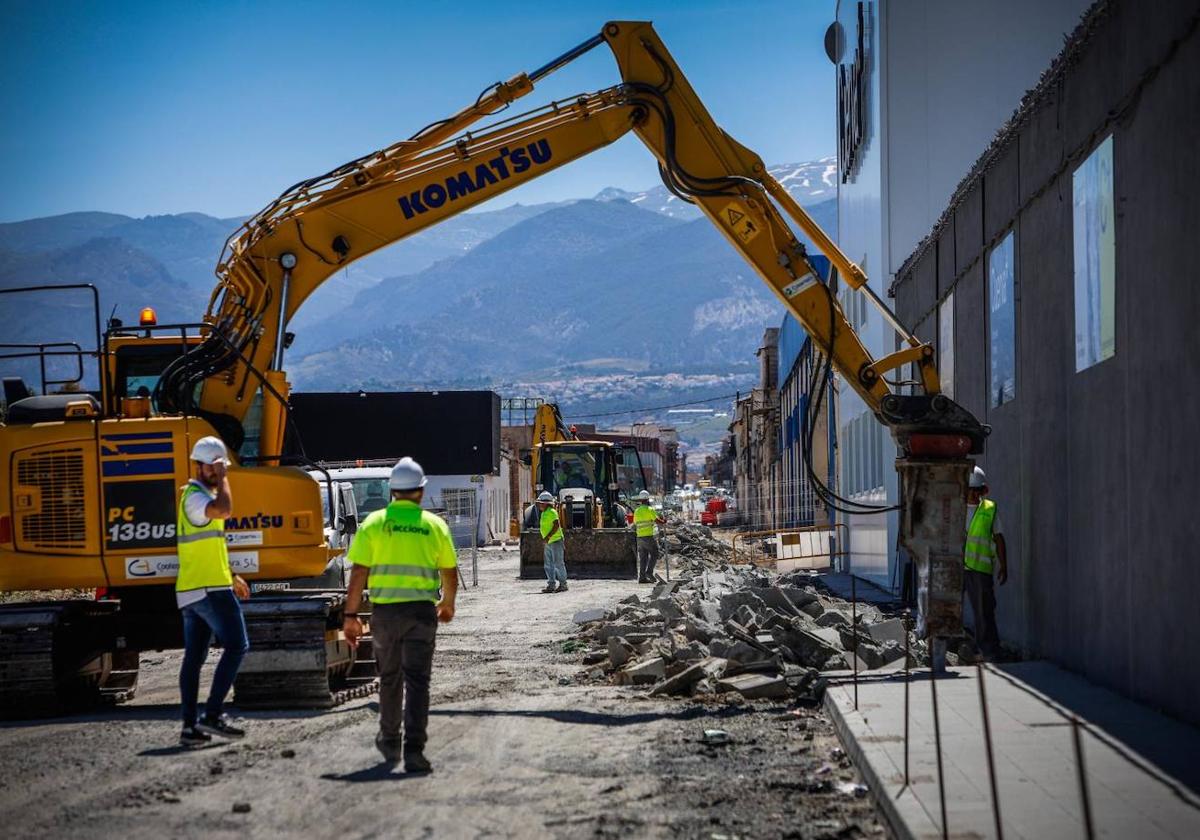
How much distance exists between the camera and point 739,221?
14492 millimetres

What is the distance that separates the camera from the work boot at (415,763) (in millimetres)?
9500

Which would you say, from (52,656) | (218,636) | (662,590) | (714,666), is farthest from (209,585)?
(662,590)

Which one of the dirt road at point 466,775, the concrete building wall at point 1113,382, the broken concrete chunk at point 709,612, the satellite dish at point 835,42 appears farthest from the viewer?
the satellite dish at point 835,42

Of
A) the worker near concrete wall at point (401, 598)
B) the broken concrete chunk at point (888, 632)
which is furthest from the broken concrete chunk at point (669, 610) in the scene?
the worker near concrete wall at point (401, 598)

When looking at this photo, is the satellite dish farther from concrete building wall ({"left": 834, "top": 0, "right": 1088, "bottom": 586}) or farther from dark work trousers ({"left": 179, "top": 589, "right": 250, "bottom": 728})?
dark work trousers ({"left": 179, "top": 589, "right": 250, "bottom": 728})

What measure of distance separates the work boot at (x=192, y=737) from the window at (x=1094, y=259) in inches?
287

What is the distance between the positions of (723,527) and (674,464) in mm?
84395

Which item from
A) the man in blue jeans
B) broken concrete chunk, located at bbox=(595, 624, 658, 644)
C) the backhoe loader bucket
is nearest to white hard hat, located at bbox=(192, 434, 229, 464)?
the man in blue jeans

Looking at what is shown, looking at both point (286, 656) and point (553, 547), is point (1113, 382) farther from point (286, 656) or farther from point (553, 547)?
point (553, 547)

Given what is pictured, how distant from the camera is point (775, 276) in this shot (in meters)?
14.4

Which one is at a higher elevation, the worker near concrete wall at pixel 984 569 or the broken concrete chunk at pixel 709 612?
the worker near concrete wall at pixel 984 569

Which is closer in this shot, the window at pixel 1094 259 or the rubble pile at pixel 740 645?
the window at pixel 1094 259

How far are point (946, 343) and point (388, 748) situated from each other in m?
12.8

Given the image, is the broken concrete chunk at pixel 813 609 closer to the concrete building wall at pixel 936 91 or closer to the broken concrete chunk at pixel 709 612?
the broken concrete chunk at pixel 709 612
